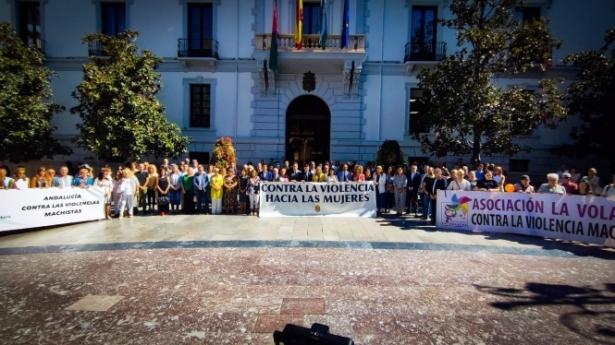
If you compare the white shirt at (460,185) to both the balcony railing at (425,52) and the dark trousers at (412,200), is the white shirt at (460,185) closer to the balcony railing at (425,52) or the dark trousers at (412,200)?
the dark trousers at (412,200)

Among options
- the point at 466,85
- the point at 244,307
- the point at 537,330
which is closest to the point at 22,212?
the point at 244,307

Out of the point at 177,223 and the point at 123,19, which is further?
the point at 123,19

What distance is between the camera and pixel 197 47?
18.9 m

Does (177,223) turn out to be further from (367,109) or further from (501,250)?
(367,109)

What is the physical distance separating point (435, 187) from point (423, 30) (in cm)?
1207

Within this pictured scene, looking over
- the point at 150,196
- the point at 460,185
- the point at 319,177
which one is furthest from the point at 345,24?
the point at 150,196

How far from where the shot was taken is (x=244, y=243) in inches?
298

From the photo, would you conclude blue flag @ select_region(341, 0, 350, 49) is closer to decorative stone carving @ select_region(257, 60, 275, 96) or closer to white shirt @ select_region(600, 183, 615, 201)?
decorative stone carving @ select_region(257, 60, 275, 96)

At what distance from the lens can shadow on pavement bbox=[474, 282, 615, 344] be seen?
157 inches

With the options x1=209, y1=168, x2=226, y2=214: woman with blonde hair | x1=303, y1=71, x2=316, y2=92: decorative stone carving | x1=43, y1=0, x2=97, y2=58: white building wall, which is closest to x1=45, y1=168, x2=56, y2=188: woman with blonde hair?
x1=209, y1=168, x2=226, y2=214: woman with blonde hair

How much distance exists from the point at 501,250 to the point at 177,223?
8.38 metres

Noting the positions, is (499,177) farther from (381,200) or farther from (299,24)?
(299,24)

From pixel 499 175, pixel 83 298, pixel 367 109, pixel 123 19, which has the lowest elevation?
pixel 83 298

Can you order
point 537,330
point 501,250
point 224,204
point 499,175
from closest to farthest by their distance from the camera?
point 537,330 < point 501,250 < point 499,175 < point 224,204
